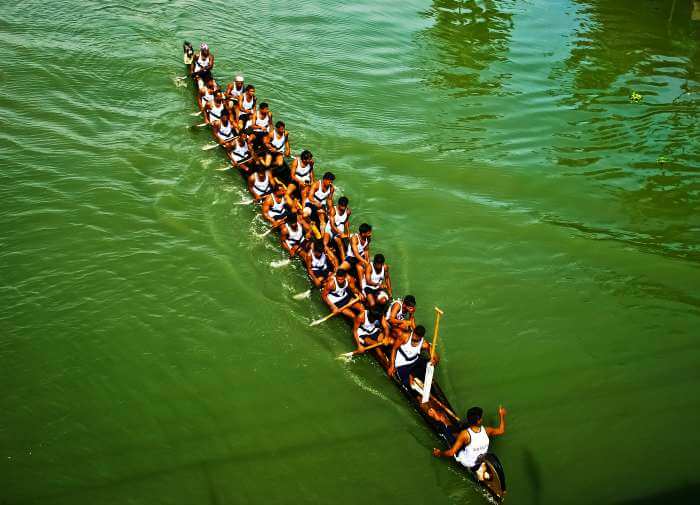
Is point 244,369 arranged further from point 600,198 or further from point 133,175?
point 600,198

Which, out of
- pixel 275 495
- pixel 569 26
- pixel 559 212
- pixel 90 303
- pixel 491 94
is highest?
pixel 569 26

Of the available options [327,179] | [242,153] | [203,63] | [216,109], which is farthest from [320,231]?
[203,63]

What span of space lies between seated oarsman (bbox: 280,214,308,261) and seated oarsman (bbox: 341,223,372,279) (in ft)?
3.64

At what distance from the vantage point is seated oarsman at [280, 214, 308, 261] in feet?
35.0

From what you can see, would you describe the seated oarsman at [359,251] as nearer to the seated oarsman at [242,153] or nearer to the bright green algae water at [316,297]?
the bright green algae water at [316,297]

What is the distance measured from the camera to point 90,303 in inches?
393

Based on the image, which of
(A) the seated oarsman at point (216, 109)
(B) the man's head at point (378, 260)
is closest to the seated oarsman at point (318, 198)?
(B) the man's head at point (378, 260)

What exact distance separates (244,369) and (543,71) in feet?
51.7

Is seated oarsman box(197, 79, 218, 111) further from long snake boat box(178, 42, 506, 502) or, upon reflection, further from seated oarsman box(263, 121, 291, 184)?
long snake boat box(178, 42, 506, 502)

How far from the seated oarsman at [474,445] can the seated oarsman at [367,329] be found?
2295 mm

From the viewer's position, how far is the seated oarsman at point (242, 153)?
12875mm

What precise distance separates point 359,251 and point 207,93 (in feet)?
25.8

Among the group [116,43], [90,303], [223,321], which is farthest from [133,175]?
[116,43]

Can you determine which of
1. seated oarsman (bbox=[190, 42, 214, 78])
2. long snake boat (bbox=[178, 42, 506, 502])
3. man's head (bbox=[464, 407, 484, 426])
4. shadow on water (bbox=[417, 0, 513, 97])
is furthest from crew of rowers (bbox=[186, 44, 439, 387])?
shadow on water (bbox=[417, 0, 513, 97])
